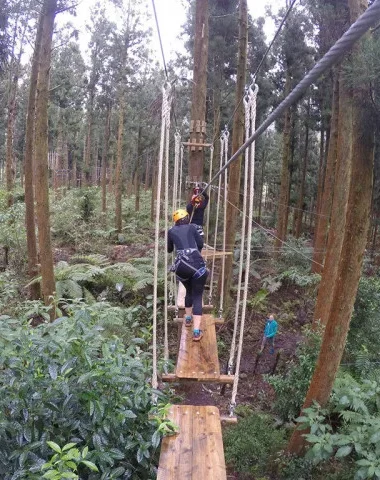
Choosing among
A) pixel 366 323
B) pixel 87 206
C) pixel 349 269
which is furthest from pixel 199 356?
pixel 87 206

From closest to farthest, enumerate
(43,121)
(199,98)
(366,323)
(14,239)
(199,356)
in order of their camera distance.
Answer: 1. (199,356)
2. (199,98)
3. (366,323)
4. (43,121)
5. (14,239)

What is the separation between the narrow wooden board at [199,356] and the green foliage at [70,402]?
19.0 inches

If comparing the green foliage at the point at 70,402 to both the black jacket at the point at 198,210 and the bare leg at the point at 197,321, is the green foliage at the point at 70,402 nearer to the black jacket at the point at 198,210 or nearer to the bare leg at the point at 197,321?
the bare leg at the point at 197,321

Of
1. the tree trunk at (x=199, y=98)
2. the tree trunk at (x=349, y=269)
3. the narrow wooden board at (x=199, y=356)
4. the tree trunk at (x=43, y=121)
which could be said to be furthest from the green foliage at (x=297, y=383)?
the tree trunk at (x=43, y=121)

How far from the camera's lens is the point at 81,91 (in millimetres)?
23922

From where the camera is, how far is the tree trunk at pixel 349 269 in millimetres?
3713

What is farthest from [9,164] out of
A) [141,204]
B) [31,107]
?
[141,204]

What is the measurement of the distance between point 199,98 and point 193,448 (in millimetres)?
4704

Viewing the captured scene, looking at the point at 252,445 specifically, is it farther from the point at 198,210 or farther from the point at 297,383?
the point at 198,210

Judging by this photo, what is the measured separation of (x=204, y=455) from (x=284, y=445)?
10.2 feet

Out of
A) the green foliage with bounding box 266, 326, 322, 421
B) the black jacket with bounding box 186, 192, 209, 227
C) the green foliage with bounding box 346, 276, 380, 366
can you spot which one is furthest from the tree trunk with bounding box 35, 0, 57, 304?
the green foliage with bounding box 346, 276, 380, 366

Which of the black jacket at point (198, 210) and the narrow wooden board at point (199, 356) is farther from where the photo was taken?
the black jacket at point (198, 210)

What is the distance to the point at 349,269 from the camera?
13.4ft

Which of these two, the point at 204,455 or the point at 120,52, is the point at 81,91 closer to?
the point at 120,52
